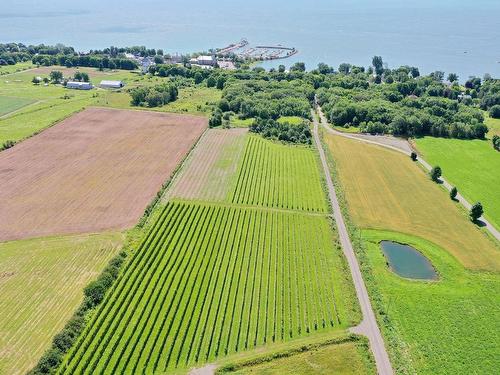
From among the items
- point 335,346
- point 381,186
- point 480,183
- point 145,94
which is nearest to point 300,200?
point 381,186

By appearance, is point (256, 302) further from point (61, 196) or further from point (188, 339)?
point (61, 196)

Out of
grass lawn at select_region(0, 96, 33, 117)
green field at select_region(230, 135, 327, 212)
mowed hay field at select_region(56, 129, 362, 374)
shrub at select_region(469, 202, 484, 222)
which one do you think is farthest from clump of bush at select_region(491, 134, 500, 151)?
grass lawn at select_region(0, 96, 33, 117)

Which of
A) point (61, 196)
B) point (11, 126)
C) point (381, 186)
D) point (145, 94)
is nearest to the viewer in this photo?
point (61, 196)

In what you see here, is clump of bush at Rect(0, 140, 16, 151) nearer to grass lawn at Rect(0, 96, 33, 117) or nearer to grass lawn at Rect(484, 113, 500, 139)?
grass lawn at Rect(0, 96, 33, 117)

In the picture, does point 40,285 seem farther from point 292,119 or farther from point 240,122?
point 292,119

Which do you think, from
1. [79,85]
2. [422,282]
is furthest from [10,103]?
[422,282]

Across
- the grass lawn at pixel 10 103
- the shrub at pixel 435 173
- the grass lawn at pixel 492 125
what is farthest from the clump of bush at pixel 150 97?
the grass lawn at pixel 492 125
